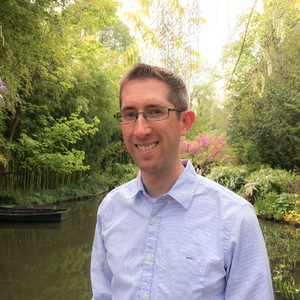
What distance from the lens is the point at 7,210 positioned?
1004 centimetres

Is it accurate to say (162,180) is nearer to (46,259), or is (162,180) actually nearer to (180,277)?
(180,277)

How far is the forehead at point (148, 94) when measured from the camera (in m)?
1.19

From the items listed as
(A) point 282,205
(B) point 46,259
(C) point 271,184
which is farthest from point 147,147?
(C) point 271,184

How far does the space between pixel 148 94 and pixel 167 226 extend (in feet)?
1.61

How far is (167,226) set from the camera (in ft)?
3.79

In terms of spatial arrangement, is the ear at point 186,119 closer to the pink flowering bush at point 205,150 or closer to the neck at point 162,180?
the neck at point 162,180

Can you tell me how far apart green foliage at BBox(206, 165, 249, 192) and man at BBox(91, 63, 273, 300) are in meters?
10.8

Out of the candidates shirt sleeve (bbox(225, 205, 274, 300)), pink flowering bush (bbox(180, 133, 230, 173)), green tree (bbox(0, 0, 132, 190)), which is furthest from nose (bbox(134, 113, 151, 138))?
pink flowering bush (bbox(180, 133, 230, 173))

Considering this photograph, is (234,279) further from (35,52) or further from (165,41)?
(35,52)

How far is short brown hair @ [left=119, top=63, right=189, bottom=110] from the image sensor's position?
121 centimetres

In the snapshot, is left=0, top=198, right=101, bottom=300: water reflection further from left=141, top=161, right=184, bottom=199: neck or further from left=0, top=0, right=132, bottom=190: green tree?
left=141, top=161, right=184, bottom=199: neck

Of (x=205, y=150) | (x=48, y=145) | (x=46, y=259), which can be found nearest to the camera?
(x=46, y=259)

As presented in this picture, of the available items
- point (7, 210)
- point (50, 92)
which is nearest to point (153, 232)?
point (7, 210)

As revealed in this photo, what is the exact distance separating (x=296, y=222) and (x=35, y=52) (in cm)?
695
